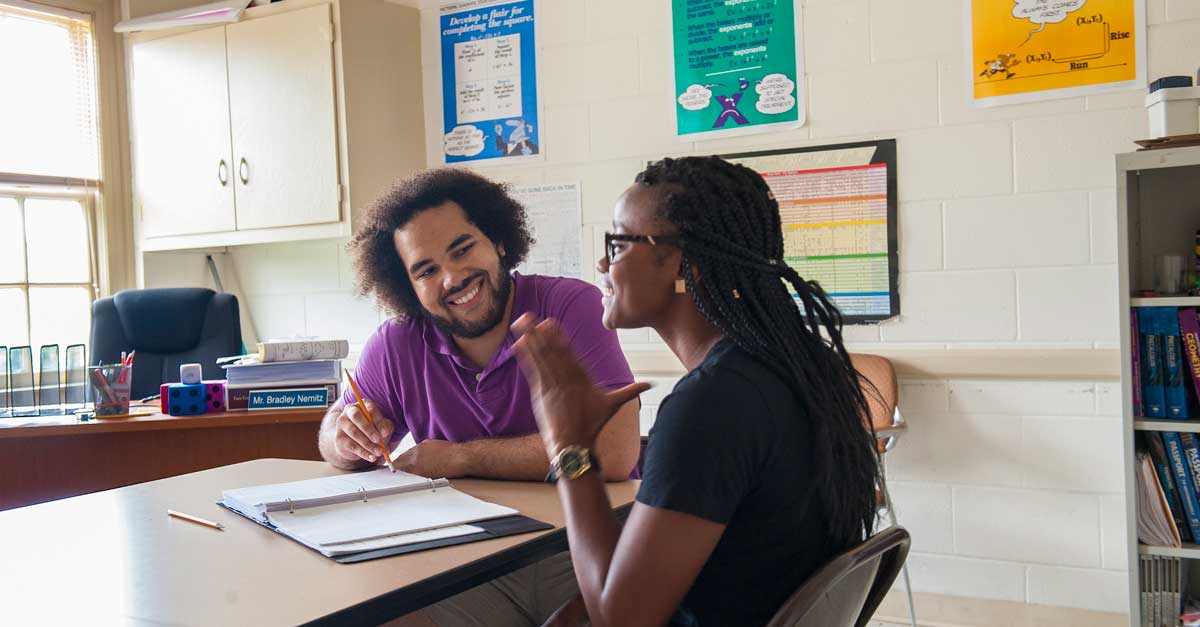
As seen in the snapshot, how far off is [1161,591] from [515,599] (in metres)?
1.73

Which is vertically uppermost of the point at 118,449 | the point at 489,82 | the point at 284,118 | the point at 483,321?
the point at 489,82

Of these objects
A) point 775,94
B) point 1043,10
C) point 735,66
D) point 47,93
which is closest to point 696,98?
point 735,66

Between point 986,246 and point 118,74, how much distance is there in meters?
3.43

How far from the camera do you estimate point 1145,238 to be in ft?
8.55

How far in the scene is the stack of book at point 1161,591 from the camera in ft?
8.02

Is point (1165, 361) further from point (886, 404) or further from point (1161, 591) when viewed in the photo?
point (886, 404)

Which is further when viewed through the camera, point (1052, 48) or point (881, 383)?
point (881, 383)

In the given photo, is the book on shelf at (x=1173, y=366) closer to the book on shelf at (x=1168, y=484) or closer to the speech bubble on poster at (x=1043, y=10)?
the book on shelf at (x=1168, y=484)

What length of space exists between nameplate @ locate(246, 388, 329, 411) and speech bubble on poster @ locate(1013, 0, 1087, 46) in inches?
85.5

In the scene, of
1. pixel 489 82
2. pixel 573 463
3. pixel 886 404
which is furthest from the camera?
pixel 489 82

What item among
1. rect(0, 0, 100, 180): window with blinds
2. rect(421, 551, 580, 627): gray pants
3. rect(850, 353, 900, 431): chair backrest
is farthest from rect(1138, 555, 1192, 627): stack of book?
rect(0, 0, 100, 180): window with blinds

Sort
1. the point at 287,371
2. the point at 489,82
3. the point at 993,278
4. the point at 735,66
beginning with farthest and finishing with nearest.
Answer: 1. the point at 489,82
2. the point at 735,66
3. the point at 993,278
4. the point at 287,371

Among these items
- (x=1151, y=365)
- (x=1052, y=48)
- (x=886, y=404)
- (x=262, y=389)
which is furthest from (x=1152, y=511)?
(x=262, y=389)

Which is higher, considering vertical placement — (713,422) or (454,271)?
(454,271)
